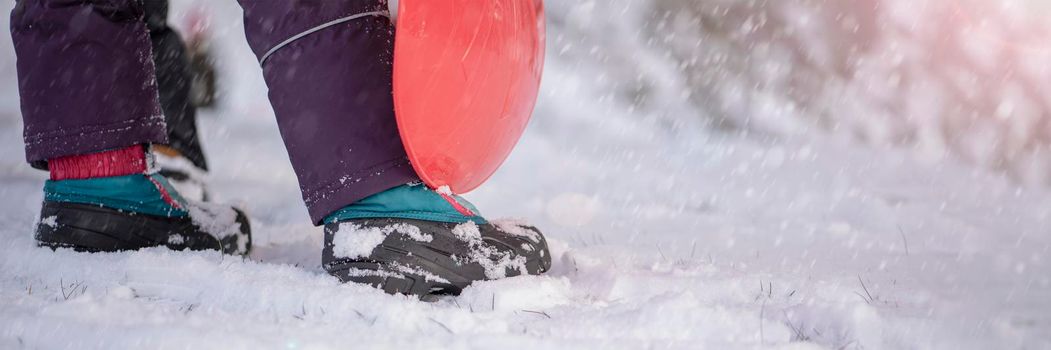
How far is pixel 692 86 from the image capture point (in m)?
3.67

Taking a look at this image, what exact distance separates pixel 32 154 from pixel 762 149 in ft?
8.30

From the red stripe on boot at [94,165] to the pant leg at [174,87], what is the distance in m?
0.64

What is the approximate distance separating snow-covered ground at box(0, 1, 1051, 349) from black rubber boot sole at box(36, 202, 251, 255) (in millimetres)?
53

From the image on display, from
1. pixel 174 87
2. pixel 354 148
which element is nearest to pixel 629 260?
pixel 354 148

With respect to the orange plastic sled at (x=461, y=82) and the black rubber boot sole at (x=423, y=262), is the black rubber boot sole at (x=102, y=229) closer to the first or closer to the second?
the black rubber boot sole at (x=423, y=262)

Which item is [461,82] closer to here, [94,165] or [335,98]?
[335,98]

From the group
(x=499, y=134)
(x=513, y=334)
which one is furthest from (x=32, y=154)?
(x=513, y=334)

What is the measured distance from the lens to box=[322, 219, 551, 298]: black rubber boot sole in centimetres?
120

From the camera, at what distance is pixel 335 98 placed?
1204 mm

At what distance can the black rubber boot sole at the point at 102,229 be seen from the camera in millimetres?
1468

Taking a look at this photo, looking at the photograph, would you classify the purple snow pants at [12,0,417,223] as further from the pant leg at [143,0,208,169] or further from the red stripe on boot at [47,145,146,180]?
the pant leg at [143,0,208,169]

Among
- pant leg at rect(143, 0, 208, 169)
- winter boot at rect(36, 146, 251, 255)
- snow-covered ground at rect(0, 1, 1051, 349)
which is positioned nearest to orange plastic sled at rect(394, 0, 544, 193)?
snow-covered ground at rect(0, 1, 1051, 349)

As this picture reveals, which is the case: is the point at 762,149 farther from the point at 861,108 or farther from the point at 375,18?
the point at 375,18

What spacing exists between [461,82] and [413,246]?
27 cm
